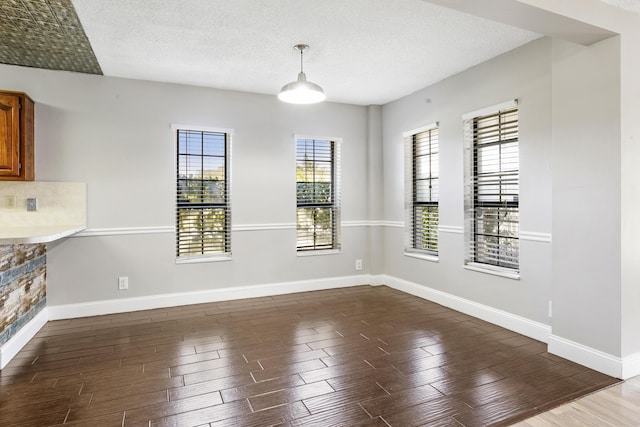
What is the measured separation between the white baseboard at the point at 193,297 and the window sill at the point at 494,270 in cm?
181

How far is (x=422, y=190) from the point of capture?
4.95 meters

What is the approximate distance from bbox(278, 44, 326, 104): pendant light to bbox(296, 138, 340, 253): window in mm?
1669

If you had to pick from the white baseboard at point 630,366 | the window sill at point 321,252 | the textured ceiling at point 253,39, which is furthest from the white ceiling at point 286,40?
the white baseboard at point 630,366

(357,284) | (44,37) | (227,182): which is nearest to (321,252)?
(357,284)

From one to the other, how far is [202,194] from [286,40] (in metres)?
2.19

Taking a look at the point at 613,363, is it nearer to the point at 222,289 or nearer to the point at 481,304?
the point at 481,304

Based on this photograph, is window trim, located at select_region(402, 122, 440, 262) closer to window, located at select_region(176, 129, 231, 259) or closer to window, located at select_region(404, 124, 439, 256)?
window, located at select_region(404, 124, 439, 256)

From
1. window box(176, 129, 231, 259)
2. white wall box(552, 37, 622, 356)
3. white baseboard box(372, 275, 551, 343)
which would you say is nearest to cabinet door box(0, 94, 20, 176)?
window box(176, 129, 231, 259)

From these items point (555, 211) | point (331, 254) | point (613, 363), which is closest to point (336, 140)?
point (331, 254)

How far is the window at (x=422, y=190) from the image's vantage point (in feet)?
15.5

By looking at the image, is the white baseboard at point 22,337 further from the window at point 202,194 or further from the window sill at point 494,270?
the window sill at point 494,270

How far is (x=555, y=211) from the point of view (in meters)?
3.00

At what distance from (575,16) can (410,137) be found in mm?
2731

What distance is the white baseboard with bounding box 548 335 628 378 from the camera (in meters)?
2.63
